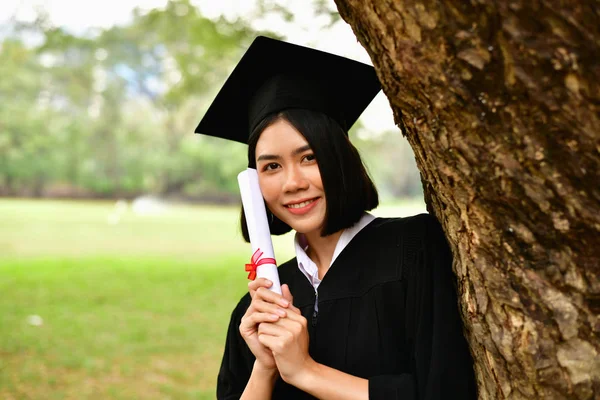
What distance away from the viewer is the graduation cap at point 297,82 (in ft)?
6.35

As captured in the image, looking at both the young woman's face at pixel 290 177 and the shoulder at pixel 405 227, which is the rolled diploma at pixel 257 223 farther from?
the shoulder at pixel 405 227

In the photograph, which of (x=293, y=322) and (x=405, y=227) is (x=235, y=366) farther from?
(x=405, y=227)

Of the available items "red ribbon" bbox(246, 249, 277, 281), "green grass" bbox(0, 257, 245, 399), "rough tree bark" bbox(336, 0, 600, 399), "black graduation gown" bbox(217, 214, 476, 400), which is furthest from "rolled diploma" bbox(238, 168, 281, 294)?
"green grass" bbox(0, 257, 245, 399)

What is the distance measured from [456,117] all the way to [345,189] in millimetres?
677

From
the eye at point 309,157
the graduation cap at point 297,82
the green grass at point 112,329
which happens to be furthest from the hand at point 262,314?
the green grass at point 112,329

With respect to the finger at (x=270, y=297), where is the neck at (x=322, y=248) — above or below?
above


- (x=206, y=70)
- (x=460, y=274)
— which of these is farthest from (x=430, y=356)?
(x=206, y=70)

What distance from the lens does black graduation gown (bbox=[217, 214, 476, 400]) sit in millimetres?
1613

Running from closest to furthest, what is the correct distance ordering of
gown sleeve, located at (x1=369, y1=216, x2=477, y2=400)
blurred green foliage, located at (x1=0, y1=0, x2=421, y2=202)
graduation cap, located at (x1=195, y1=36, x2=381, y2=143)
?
1. gown sleeve, located at (x1=369, y1=216, x2=477, y2=400)
2. graduation cap, located at (x1=195, y1=36, x2=381, y2=143)
3. blurred green foliage, located at (x1=0, y1=0, x2=421, y2=202)

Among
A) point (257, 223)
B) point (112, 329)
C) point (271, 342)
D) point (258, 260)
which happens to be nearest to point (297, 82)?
point (257, 223)

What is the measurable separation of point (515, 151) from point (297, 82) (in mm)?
909

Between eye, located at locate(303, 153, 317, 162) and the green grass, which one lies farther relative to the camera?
the green grass

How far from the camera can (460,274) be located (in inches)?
60.2

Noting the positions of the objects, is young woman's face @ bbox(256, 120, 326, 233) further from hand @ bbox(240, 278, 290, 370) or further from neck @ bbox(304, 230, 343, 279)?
hand @ bbox(240, 278, 290, 370)
